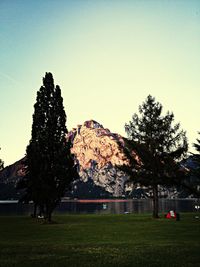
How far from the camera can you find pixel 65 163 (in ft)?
136

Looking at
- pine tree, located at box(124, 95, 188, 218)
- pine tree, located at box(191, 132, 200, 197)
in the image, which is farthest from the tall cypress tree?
pine tree, located at box(191, 132, 200, 197)

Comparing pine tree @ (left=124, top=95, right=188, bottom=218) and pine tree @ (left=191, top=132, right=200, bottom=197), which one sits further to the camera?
pine tree @ (left=124, top=95, right=188, bottom=218)

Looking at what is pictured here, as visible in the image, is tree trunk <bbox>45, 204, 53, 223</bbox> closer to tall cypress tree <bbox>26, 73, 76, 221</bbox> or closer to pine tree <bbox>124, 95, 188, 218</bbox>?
tall cypress tree <bbox>26, 73, 76, 221</bbox>

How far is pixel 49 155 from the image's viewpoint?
41.7 m

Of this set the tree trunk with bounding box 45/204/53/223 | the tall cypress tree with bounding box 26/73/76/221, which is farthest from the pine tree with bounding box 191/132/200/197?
the tree trunk with bounding box 45/204/53/223

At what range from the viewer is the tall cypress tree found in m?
40.8

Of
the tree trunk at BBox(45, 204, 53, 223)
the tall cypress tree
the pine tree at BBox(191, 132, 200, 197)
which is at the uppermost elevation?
the tall cypress tree

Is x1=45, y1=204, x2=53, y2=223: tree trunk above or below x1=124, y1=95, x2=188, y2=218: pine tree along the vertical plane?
below

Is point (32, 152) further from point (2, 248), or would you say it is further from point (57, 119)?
point (2, 248)

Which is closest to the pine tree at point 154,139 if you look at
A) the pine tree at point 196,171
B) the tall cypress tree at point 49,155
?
the tall cypress tree at point 49,155

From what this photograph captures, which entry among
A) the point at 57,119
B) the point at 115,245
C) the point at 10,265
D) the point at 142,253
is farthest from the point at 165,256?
the point at 57,119

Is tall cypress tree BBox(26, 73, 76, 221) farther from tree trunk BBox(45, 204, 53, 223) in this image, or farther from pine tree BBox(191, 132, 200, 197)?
pine tree BBox(191, 132, 200, 197)

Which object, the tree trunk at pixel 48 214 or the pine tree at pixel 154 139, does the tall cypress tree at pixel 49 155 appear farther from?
the pine tree at pixel 154 139

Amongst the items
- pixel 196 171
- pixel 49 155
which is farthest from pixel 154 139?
pixel 196 171
